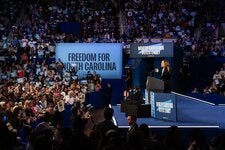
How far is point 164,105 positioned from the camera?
14.2m

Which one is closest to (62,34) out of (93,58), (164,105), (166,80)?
(93,58)

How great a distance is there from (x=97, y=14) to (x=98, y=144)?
76.7 ft

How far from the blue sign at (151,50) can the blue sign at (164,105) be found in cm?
681

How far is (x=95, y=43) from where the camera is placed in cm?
2528

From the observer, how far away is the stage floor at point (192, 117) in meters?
13.4

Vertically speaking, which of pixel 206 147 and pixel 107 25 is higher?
pixel 107 25

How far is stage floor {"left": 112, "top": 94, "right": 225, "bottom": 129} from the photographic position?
1343 cm

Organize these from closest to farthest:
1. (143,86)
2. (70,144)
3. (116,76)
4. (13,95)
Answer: (70,144), (13,95), (143,86), (116,76)

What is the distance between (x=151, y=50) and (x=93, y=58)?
4259 mm

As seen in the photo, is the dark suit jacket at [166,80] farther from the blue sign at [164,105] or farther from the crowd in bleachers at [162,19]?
the crowd in bleachers at [162,19]

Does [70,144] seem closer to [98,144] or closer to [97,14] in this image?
[98,144]

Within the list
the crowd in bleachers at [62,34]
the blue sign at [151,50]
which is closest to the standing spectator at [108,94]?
the crowd in bleachers at [62,34]

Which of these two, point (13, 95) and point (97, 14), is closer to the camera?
point (13, 95)

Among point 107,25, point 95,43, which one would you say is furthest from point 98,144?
point 107,25
